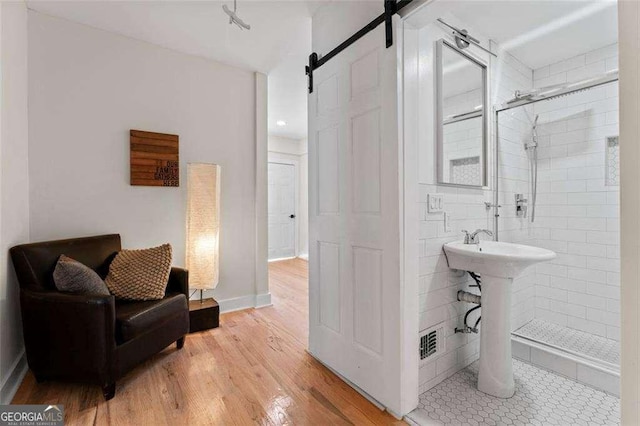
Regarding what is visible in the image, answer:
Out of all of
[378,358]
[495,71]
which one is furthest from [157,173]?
[495,71]

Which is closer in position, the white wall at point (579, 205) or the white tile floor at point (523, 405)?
the white tile floor at point (523, 405)

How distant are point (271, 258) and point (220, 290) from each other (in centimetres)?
300

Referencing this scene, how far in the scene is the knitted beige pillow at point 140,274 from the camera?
1.95 meters

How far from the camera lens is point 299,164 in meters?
6.21

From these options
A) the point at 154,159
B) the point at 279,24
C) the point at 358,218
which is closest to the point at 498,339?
the point at 358,218

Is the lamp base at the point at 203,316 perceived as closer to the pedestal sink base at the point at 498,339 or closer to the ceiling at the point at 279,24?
the pedestal sink base at the point at 498,339

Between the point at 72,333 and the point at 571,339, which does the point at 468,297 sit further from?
the point at 72,333

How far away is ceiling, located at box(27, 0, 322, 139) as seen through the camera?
2102mm

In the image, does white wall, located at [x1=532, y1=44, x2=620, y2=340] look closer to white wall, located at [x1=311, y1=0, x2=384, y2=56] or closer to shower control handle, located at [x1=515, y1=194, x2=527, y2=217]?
shower control handle, located at [x1=515, y1=194, x2=527, y2=217]

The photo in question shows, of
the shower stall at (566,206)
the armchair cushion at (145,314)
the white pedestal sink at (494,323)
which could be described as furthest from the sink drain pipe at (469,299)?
the armchair cushion at (145,314)

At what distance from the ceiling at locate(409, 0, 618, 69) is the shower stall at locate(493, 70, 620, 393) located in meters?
0.41

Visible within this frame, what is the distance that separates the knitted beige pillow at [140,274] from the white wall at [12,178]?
53 cm

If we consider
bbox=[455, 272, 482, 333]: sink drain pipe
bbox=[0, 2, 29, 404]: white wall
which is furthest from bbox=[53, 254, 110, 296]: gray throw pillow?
bbox=[455, 272, 482, 333]: sink drain pipe

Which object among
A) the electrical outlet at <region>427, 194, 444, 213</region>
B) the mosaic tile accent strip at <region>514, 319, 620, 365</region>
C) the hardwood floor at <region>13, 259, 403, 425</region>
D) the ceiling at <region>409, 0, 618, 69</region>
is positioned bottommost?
the hardwood floor at <region>13, 259, 403, 425</region>
